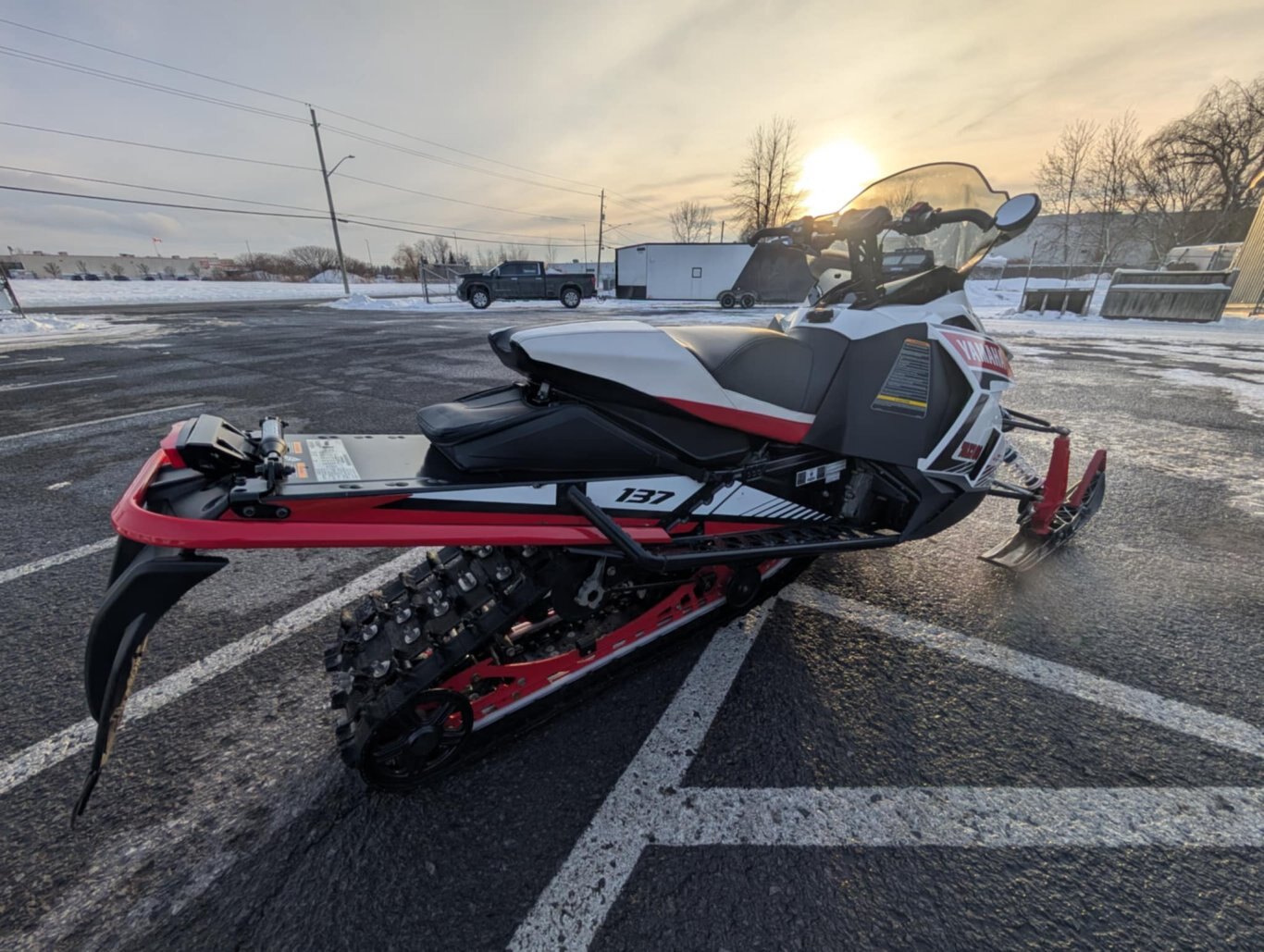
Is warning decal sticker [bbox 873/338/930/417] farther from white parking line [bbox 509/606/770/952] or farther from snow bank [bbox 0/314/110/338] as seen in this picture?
snow bank [bbox 0/314/110/338]

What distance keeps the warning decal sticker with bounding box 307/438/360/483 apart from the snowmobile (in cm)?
1

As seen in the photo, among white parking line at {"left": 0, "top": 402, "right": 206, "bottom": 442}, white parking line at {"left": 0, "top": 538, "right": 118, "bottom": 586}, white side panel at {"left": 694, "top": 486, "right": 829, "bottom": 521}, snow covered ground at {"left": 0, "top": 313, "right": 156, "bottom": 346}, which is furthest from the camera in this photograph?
snow covered ground at {"left": 0, "top": 313, "right": 156, "bottom": 346}

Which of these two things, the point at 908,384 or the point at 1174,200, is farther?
the point at 1174,200

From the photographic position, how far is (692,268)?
26.2 metres

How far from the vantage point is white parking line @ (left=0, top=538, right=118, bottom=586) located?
9.32ft

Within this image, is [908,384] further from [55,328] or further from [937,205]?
[55,328]

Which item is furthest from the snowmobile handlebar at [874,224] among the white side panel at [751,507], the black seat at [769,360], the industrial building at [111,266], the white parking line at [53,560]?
the industrial building at [111,266]

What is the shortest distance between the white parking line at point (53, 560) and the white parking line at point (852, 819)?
134 inches

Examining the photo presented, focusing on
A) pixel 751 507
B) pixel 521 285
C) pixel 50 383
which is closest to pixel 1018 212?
pixel 751 507

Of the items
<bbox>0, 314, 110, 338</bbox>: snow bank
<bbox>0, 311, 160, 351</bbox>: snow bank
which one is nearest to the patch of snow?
<bbox>0, 311, 160, 351</bbox>: snow bank

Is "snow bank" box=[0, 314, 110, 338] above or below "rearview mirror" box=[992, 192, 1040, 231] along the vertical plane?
below

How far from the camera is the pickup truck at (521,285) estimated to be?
24.6 metres

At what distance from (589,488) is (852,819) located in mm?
1331

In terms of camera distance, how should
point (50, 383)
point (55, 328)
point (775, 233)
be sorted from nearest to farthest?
point (775, 233) < point (50, 383) < point (55, 328)
